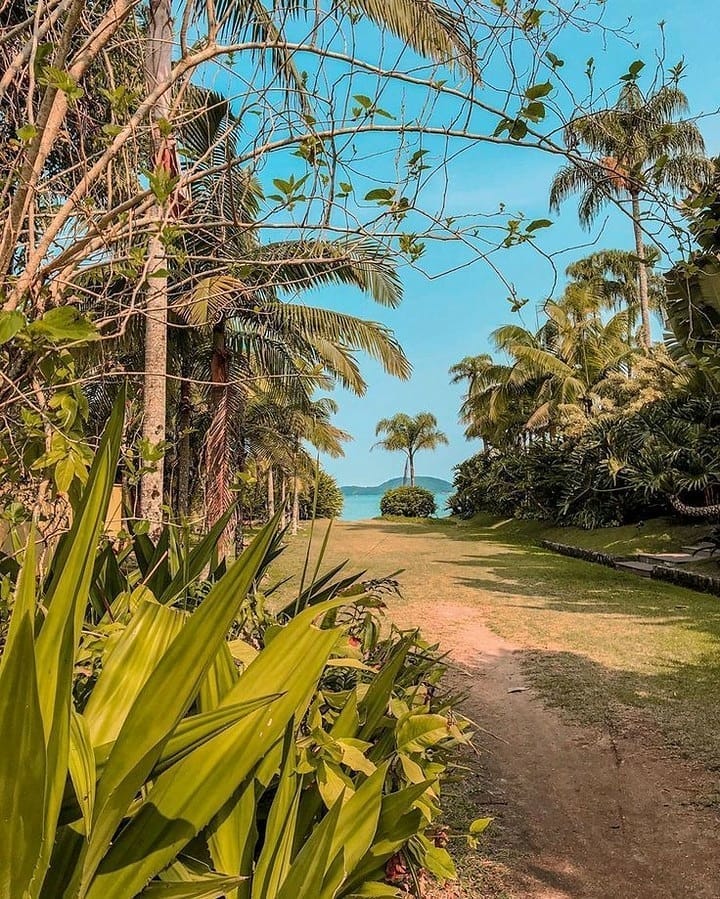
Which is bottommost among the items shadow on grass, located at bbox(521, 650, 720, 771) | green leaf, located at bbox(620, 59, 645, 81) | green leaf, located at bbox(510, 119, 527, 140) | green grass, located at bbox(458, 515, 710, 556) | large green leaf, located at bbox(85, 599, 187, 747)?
shadow on grass, located at bbox(521, 650, 720, 771)

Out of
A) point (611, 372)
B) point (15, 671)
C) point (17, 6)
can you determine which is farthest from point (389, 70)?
point (611, 372)

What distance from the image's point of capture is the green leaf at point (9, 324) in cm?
140

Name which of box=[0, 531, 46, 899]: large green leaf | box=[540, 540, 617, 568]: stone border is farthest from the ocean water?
box=[0, 531, 46, 899]: large green leaf

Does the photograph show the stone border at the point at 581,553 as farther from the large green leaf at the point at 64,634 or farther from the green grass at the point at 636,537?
the large green leaf at the point at 64,634

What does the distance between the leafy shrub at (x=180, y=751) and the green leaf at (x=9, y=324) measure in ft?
0.88

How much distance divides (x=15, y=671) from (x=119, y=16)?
61.0 inches

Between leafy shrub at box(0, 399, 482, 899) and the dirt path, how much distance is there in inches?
32.5

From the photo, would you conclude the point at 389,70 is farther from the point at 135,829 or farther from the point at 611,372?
the point at 611,372

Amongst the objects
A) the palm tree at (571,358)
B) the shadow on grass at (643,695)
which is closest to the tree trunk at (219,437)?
the shadow on grass at (643,695)

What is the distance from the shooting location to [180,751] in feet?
4.05

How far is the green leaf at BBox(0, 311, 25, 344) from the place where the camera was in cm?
140

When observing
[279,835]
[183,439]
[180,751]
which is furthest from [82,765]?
[183,439]

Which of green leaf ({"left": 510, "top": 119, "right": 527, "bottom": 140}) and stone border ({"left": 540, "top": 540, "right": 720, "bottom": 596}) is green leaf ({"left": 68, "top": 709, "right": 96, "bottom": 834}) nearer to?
green leaf ({"left": 510, "top": 119, "right": 527, "bottom": 140})

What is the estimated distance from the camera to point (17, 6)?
5.48m
